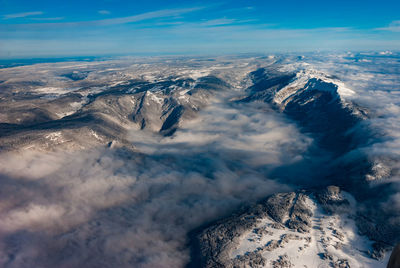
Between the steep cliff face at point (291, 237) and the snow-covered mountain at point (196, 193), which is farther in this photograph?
the snow-covered mountain at point (196, 193)

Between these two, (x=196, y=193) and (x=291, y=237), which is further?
(x=196, y=193)

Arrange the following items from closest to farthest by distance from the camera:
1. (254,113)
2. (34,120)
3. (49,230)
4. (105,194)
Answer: (49,230), (105,194), (34,120), (254,113)

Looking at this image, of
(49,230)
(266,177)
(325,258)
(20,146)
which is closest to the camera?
(325,258)

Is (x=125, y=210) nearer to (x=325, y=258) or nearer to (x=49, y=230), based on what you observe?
(x=49, y=230)

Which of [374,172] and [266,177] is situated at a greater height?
[374,172]

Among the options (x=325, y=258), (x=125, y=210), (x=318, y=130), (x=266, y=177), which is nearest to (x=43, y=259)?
(x=125, y=210)

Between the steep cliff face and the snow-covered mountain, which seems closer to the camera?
the steep cliff face

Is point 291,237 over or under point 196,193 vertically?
over

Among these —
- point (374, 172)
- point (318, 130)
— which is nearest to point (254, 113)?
point (318, 130)

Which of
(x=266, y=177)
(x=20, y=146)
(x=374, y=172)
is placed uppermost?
(x=20, y=146)

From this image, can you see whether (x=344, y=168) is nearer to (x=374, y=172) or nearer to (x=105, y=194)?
(x=374, y=172)

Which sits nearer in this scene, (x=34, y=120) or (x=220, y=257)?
(x=220, y=257)
